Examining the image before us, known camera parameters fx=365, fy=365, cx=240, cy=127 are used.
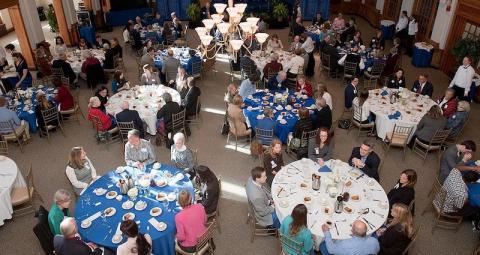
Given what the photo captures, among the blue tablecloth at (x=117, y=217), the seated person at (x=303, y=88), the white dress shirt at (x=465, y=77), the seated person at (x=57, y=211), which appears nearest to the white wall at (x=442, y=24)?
the white dress shirt at (x=465, y=77)

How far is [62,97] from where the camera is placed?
9.65 m

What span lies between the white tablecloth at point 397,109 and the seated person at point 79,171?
6.67 m

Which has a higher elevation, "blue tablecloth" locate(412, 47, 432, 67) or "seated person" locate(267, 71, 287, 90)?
"seated person" locate(267, 71, 287, 90)

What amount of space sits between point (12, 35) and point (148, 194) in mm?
16673

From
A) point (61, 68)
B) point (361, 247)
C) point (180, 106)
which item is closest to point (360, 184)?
point (361, 247)

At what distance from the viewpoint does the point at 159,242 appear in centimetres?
527

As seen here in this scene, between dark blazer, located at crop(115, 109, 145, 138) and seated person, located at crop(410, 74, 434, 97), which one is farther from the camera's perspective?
seated person, located at crop(410, 74, 434, 97)

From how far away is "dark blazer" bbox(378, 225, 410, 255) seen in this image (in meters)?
5.04

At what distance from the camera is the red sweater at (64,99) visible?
31.5ft

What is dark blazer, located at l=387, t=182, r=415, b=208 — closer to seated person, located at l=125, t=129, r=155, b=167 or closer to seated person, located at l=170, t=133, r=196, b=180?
seated person, located at l=170, t=133, r=196, b=180

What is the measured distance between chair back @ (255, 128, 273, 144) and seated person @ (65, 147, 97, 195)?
3539 millimetres

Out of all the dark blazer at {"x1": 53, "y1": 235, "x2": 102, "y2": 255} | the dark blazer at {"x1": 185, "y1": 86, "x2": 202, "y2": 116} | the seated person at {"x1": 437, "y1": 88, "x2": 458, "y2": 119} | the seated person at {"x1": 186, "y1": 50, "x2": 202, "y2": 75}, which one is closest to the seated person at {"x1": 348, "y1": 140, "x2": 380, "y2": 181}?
the seated person at {"x1": 437, "y1": 88, "x2": 458, "y2": 119}

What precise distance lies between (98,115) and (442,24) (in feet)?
40.9

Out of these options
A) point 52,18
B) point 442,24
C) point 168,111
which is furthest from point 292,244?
point 52,18
